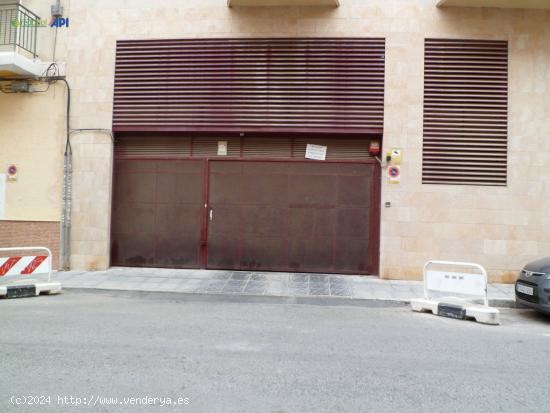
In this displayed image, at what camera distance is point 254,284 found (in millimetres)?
9539

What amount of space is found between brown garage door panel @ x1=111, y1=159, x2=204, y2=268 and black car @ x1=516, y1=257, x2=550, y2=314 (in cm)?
686

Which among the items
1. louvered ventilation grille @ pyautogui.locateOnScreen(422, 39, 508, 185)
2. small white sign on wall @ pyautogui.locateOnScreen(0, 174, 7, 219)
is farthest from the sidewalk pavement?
louvered ventilation grille @ pyautogui.locateOnScreen(422, 39, 508, 185)

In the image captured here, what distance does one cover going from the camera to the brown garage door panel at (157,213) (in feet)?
36.3

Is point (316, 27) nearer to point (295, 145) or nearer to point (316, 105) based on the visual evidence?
point (316, 105)

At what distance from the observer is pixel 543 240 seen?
1002cm

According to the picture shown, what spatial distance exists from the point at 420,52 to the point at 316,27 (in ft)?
7.93

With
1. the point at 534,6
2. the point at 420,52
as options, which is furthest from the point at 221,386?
the point at 534,6

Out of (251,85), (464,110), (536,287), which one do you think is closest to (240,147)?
(251,85)

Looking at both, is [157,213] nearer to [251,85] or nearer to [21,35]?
[251,85]

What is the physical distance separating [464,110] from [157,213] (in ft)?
24.7

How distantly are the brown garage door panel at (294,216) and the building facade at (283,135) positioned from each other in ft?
0.11

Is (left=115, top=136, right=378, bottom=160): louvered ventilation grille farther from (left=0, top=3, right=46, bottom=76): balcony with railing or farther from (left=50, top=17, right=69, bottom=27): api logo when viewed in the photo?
(left=50, top=17, right=69, bottom=27): api logo

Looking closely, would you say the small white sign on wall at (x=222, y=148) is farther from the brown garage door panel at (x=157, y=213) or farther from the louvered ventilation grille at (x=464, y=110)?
the louvered ventilation grille at (x=464, y=110)

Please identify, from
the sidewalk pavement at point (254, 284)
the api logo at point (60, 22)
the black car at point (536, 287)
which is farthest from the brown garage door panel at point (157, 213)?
the black car at point (536, 287)
